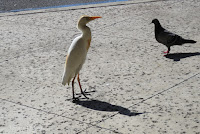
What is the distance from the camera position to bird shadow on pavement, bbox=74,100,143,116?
15.3 feet

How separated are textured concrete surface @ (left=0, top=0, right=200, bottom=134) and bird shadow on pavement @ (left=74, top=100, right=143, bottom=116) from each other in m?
0.01

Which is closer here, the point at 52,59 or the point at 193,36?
the point at 52,59

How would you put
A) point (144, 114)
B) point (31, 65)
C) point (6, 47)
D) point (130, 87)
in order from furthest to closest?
point (6, 47)
point (31, 65)
point (130, 87)
point (144, 114)

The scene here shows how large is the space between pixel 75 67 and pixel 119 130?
3.81 ft

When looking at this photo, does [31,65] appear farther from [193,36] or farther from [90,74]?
[193,36]

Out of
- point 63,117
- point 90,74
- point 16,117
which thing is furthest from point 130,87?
point 16,117

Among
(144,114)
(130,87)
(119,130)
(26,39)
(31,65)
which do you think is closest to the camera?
(119,130)

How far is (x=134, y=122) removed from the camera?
4.37m

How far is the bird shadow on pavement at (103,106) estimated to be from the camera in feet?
15.3

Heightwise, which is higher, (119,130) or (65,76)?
(65,76)

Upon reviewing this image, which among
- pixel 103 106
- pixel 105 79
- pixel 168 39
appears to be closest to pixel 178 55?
pixel 168 39

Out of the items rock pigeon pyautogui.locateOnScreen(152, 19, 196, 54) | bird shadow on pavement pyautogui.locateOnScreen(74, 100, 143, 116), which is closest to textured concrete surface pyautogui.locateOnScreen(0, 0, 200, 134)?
bird shadow on pavement pyautogui.locateOnScreen(74, 100, 143, 116)

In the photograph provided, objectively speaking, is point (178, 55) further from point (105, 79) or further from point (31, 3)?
point (31, 3)

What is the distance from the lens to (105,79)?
227 inches
